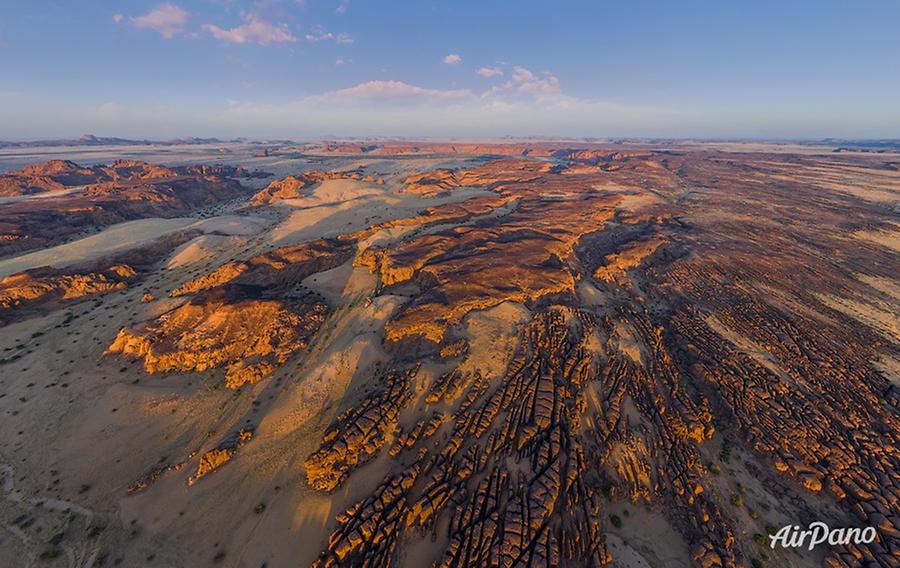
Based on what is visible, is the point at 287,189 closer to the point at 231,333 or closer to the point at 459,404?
the point at 231,333

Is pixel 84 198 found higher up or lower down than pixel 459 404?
higher up

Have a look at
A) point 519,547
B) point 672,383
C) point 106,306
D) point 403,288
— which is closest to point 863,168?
point 672,383

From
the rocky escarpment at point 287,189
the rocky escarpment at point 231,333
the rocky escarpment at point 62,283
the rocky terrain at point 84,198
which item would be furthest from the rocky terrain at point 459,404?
the rocky escarpment at point 287,189

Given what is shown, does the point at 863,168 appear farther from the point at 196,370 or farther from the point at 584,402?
the point at 196,370

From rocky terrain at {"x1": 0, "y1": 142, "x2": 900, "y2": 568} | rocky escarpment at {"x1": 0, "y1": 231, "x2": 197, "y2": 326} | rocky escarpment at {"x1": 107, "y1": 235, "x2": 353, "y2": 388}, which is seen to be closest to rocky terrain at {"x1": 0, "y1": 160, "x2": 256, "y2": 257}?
rocky escarpment at {"x1": 0, "y1": 231, "x2": 197, "y2": 326}

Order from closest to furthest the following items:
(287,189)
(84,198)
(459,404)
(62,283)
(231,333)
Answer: (459,404) → (231,333) → (62,283) → (84,198) → (287,189)

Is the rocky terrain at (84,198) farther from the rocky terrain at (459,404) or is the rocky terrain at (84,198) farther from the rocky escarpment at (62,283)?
the rocky terrain at (459,404)

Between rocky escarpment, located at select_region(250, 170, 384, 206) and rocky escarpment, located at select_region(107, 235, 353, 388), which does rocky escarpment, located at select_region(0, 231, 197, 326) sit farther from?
rocky escarpment, located at select_region(250, 170, 384, 206)

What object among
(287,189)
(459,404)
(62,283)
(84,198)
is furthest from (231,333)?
(84,198)
